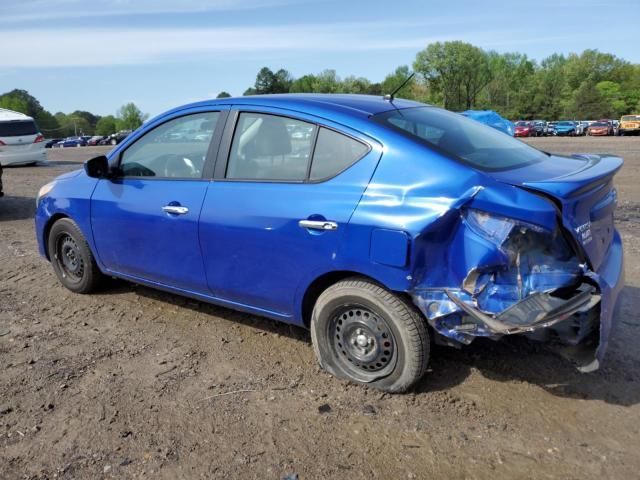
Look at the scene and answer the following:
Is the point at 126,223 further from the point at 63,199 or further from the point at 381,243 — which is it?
the point at 381,243

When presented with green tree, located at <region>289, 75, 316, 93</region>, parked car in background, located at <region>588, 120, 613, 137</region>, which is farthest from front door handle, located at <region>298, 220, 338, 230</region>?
green tree, located at <region>289, 75, 316, 93</region>

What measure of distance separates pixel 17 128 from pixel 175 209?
15.7 metres

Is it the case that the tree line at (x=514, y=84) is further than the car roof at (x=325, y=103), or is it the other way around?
the tree line at (x=514, y=84)

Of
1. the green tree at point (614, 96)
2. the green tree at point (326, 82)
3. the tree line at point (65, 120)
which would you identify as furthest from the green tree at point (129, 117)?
the green tree at point (614, 96)

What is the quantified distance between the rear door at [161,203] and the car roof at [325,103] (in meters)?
0.20

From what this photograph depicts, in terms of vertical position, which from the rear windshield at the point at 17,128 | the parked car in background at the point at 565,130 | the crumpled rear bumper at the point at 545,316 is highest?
the rear windshield at the point at 17,128

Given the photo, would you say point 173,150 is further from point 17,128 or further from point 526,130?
A: point 526,130

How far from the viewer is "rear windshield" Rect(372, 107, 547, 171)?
3291 millimetres

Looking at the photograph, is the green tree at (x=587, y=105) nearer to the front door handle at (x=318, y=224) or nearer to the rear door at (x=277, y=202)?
the rear door at (x=277, y=202)

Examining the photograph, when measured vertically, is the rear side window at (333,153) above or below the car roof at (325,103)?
below

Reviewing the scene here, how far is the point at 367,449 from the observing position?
2.89 metres

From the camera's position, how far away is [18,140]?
17141mm

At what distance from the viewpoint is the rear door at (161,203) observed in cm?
399

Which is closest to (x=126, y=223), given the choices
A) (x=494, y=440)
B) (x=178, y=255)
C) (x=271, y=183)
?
(x=178, y=255)
